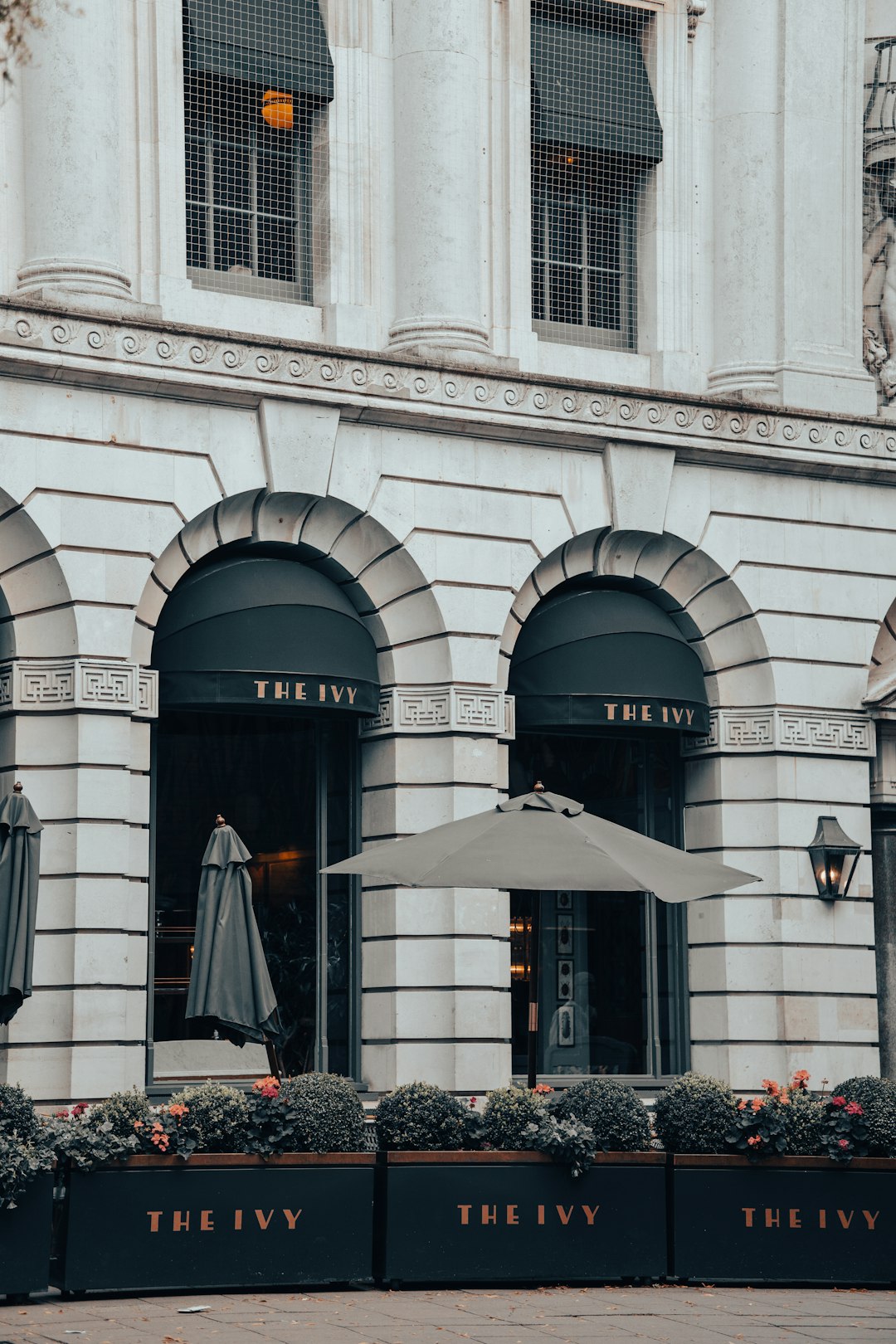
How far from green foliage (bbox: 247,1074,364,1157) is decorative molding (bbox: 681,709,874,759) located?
32.7ft

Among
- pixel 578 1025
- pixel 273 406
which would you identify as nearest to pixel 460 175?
pixel 273 406

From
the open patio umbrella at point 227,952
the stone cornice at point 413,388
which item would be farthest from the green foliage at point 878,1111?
the stone cornice at point 413,388

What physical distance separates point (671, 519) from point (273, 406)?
5.03 m

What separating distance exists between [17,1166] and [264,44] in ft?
43.0

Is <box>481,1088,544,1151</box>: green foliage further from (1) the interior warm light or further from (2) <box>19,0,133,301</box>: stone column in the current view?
(1) the interior warm light

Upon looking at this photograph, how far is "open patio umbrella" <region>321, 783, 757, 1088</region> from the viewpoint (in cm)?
1461

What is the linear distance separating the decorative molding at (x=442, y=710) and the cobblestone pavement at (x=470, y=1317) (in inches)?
320

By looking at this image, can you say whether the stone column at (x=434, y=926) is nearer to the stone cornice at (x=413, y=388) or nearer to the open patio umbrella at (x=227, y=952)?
the stone cornice at (x=413, y=388)

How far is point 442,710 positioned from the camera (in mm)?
21844

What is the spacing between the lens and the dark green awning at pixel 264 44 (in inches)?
844

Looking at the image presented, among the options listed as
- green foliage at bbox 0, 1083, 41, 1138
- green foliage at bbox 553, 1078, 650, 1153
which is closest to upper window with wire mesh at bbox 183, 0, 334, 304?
green foliage at bbox 553, 1078, 650, 1153

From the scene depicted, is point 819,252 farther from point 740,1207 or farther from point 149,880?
point 740,1207

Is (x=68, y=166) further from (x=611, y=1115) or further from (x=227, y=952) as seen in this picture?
(x=611, y=1115)

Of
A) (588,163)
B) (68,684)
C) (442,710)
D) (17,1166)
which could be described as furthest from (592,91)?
(17,1166)
